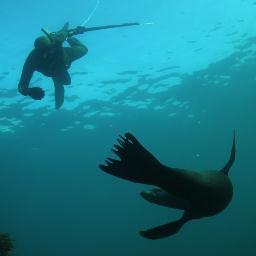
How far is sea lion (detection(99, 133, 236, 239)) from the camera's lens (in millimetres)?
2404

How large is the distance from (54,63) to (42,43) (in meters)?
0.58

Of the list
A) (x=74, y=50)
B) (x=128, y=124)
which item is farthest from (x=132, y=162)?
(x=128, y=124)

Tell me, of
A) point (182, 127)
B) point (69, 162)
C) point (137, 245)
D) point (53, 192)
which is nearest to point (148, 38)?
point (182, 127)

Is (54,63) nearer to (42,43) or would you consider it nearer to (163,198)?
(42,43)

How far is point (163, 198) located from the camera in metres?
2.84

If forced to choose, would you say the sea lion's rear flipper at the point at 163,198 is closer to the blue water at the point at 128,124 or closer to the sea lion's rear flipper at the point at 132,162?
the sea lion's rear flipper at the point at 132,162

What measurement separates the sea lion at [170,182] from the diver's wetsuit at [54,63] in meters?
4.80

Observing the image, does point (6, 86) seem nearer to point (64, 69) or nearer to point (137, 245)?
point (64, 69)

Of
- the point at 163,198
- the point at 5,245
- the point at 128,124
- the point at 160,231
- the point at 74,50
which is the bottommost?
the point at 160,231

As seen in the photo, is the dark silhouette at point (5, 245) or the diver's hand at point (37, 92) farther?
the dark silhouette at point (5, 245)

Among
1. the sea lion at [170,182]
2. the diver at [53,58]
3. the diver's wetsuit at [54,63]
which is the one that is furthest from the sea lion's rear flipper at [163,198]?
the diver's wetsuit at [54,63]

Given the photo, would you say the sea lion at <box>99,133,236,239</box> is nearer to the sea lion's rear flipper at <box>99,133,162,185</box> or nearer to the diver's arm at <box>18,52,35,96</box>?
the sea lion's rear flipper at <box>99,133,162,185</box>

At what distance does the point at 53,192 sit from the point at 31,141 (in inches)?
964

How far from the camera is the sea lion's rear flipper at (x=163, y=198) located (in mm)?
2832
